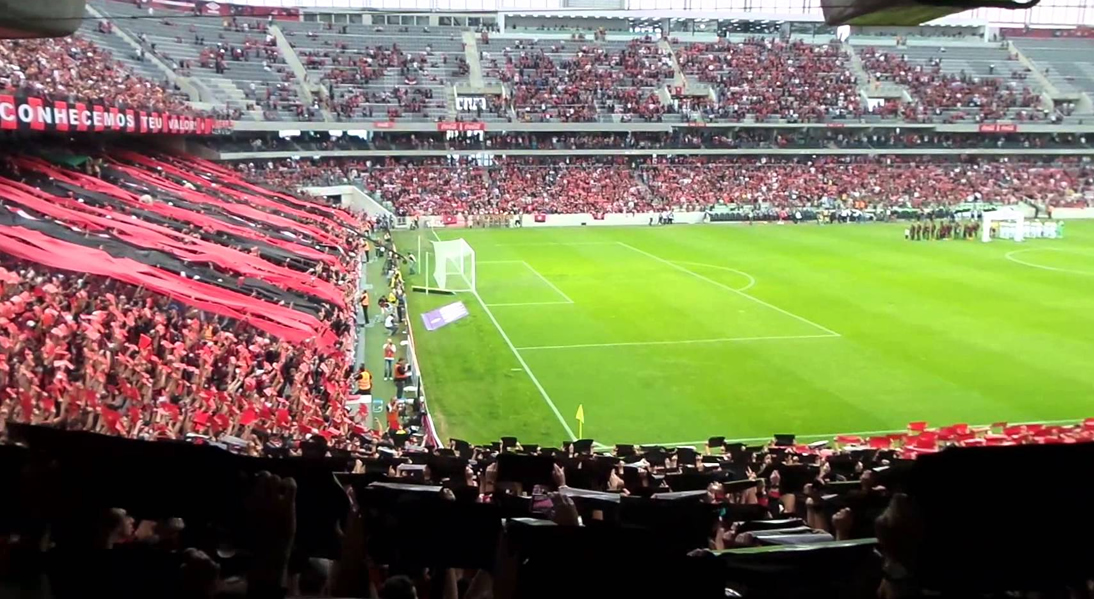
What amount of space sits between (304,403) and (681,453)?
6010mm

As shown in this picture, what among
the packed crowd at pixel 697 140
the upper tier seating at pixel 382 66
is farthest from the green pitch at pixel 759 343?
the upper tier seating at pixel 382 66

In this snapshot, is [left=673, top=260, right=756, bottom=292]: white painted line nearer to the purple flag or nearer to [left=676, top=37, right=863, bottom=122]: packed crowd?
the purple flag

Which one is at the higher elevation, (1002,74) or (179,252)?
(1002,74)

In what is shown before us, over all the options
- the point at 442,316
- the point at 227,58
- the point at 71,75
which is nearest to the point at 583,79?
the point at 227,58

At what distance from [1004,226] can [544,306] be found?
2622 cm

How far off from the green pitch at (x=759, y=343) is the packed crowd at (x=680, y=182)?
15.9 meters

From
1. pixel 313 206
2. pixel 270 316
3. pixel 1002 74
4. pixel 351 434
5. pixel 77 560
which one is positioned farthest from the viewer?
pixel 1002 74

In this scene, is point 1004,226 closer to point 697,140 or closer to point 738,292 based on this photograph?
point 738,292

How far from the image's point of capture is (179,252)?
1998 cm

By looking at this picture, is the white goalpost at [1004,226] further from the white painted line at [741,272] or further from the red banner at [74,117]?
the red banner at [74,117]

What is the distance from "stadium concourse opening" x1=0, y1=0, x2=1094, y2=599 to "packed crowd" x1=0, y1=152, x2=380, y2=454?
0.08m

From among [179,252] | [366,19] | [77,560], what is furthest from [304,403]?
[366,19]

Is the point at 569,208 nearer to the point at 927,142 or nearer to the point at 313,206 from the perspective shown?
the point at 313,206

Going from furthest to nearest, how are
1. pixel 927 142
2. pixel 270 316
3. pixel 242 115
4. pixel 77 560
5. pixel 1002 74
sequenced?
pixel 1002 74
pixel 927 142
pixel 242 115
pixel 270 316
pixel 77 560
